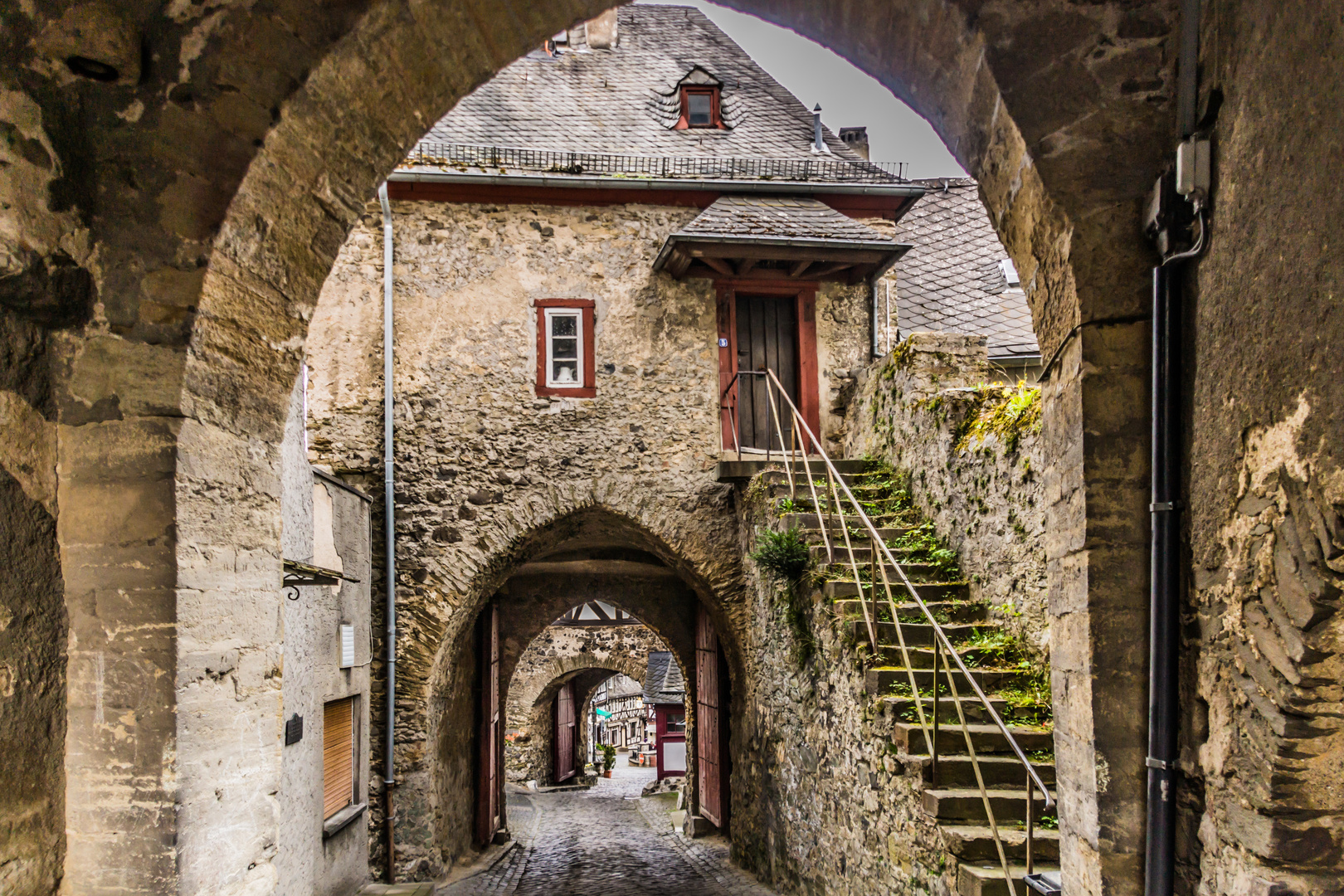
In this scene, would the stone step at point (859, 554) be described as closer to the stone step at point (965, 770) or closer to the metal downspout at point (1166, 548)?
the stone step at point (965, 770)

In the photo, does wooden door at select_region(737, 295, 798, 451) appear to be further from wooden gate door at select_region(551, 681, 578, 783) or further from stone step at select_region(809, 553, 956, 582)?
wooden gate door at select_region(551, 681, 578, 783)

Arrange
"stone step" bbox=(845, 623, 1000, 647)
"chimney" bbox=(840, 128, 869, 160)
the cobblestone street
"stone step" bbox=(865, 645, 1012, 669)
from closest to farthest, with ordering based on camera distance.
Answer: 1. "stone step" bbox=(865, 645, 1012, 669)
2. "stone step" bbox=(845, 623, 1000, 647)
3. the cobblestone street
4. "chimney" bbox=(840, 128, 869, 160)

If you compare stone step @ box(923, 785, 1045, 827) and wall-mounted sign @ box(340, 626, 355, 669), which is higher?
wall-mounted sign @ box(340, 626, 355, 669)

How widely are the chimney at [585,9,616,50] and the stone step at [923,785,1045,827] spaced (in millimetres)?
8885

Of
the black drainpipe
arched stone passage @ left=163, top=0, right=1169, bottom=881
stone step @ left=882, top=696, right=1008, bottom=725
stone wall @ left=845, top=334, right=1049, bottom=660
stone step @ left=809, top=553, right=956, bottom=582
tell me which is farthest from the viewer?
stone step @ left=809, top=553, right=956, bottom=582

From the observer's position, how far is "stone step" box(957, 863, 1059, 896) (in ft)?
12.5

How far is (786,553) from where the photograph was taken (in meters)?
6.62

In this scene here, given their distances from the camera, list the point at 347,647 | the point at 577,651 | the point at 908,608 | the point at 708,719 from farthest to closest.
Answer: the point at 577,651 → the point at 708,719 → the point at 347,647 → the point at 908,608

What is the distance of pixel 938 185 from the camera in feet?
40.9

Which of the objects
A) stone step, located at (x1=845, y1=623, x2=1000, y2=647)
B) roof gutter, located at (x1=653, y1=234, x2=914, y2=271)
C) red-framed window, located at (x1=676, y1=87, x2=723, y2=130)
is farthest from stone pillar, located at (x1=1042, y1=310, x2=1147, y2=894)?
red-framed window, located at (x1=676, y1=87, x2=723, y2=130)

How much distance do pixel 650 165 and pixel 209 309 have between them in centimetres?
713

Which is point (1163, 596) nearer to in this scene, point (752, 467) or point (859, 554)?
point (859, 554)

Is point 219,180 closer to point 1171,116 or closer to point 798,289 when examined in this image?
point 1171,116

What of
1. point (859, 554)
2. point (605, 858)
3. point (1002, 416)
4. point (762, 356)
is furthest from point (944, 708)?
point (605, 858)
